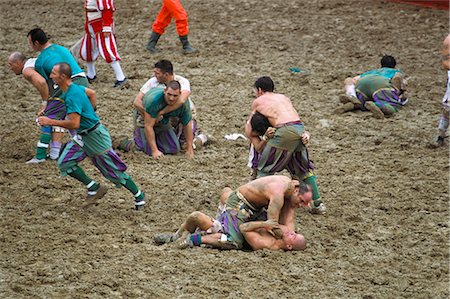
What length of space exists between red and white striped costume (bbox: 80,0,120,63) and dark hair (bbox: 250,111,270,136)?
4.09m

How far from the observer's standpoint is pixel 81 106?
798 centimetres

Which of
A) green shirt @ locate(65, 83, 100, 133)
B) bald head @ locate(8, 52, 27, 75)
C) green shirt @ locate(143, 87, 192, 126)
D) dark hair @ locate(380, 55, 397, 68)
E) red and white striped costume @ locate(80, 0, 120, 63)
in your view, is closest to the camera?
green shirt @ locate(65, 83, 100, 133)

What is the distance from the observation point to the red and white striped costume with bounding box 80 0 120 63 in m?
11.9

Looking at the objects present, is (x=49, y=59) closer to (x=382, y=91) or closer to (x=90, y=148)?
(x=90, y=148)

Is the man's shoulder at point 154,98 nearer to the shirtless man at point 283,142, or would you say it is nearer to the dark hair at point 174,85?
the dark hair at point 174,85

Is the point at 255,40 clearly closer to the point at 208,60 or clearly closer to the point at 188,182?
the point at 208,60

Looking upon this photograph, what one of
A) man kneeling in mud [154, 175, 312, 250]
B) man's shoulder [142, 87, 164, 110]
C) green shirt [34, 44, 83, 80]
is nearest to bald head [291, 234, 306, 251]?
man kneeling in mud [154, 175, 312, 250]

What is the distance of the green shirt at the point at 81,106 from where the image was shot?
7914 mm

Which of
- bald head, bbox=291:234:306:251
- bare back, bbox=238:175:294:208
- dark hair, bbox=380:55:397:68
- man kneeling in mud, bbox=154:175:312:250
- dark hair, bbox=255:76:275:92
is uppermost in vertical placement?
dark hair, bbox=255:76:275:92

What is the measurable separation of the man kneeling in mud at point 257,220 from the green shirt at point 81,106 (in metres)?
1.21

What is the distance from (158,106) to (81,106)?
1.65 m

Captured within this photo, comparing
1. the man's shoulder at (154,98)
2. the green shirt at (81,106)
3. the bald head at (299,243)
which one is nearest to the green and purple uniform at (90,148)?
the green shirt at (81,106)

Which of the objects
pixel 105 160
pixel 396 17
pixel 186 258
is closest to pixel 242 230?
pixel 186 258

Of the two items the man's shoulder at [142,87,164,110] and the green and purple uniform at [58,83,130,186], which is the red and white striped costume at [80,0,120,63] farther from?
the green and purple uniform at [58,83,130,186]
